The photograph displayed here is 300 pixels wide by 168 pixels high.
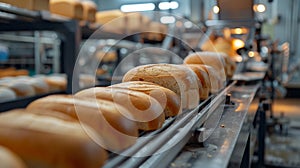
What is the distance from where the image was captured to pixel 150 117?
0.53 m

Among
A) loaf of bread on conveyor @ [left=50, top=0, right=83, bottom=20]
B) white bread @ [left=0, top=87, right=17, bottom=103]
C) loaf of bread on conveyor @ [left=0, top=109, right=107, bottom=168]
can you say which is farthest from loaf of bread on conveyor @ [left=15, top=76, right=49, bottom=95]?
loaf of bread on conveyor @ [left=0, top=109, right=107, bottom=168]

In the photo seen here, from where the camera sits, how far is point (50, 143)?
326 mm

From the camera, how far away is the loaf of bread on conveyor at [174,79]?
0.70 meters

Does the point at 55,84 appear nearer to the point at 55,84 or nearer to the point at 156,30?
the point at 55,84

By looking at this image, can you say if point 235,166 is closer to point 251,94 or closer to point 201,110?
point 201,110

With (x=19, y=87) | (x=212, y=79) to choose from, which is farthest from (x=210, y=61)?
(x=19, y=87)

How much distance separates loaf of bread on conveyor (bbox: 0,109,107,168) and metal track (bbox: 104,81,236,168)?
0.17 ft

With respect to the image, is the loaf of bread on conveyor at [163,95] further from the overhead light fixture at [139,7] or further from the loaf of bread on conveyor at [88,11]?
the overhead light fixture at [139,7]

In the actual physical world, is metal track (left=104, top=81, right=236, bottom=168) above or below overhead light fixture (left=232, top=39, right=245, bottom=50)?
below

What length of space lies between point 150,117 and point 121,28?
3031 millimetres

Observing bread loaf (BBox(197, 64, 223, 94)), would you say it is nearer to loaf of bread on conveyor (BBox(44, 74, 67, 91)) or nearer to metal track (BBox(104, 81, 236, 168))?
metal track (BBox(104, 81, 236, 168))

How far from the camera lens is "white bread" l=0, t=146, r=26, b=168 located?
0.97ft

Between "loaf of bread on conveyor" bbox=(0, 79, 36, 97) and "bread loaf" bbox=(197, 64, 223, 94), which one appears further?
"loaf of bread on conveyor" bbox=(0, 79, 36, 97)

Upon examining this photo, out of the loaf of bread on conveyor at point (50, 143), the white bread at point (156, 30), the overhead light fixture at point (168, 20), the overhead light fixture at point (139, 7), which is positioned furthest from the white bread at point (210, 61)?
the overhead light fixture at point (139, 7)
